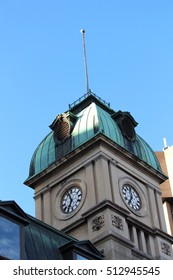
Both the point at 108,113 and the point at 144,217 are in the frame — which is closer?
the point at 144,217

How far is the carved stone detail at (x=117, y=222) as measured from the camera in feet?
161

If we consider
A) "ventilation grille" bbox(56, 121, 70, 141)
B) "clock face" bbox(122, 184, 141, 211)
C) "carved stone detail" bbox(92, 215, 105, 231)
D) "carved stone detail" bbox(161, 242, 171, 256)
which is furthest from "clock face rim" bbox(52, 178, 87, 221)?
"carved stone detail" bbox(161, 242, 171, 256)

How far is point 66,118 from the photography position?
5706 cm

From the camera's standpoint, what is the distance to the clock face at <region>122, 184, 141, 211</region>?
2098 inches

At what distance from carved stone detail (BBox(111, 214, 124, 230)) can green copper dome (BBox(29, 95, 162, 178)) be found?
23.0 ft

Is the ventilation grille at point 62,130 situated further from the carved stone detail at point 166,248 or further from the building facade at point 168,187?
the building facade at point 168,187

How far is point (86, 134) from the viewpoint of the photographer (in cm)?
5453

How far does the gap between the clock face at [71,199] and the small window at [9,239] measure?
1916cm

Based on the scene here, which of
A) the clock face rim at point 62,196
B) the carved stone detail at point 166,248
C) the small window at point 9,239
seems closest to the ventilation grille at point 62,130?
the clock face rim at point 62,196

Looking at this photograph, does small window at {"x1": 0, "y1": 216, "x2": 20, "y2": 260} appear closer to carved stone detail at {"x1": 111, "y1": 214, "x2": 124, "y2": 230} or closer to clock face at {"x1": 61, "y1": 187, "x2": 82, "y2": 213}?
carved stone detail at {"x1": 111, "y1": 214, "x2": 124, "y2": 230}

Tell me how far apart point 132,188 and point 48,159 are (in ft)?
23.4
